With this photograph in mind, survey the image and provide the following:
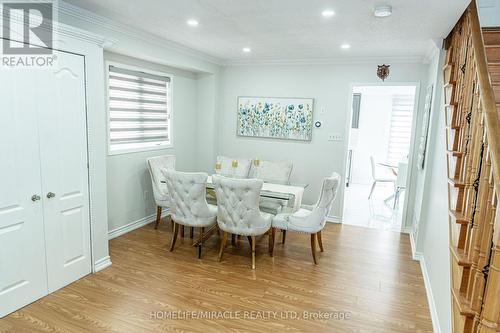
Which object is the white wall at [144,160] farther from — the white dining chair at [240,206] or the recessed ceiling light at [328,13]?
the recessed ceiling light at [328,13]

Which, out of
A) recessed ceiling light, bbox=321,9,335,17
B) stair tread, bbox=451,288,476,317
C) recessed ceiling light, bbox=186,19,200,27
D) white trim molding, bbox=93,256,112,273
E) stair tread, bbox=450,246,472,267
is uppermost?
recessed ceiling light, bbox=186,19,200,27

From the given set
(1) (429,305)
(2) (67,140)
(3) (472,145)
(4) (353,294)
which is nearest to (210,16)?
(2) (67,140)

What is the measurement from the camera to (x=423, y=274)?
3.40 metres

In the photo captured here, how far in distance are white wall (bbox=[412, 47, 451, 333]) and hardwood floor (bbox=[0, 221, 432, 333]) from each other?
0.19 meters

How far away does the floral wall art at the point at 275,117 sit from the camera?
16.9ft

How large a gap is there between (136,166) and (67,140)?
1676 mm

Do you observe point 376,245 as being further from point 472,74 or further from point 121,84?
point 121,84

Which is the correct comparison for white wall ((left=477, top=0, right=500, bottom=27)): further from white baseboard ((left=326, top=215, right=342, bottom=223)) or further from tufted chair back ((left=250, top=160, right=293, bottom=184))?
white baseboard ((left=326, top=215, right=342, bottom=223))

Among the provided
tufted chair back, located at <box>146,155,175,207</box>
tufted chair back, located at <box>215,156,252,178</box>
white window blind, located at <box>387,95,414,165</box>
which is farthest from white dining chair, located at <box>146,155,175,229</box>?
white window blind, located at <box>387,95,414,165</box>

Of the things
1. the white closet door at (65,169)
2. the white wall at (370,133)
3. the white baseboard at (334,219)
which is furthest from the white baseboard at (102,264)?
the white wall at (370,133)

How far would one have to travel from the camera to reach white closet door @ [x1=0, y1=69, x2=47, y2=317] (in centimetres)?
238

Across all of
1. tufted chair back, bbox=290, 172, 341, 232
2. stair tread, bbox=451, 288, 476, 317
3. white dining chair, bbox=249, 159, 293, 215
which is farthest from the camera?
white dining chair, bbox=249, 159, 293, 215

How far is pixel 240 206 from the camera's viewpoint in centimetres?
333

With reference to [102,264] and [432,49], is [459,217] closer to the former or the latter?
[432,49]
